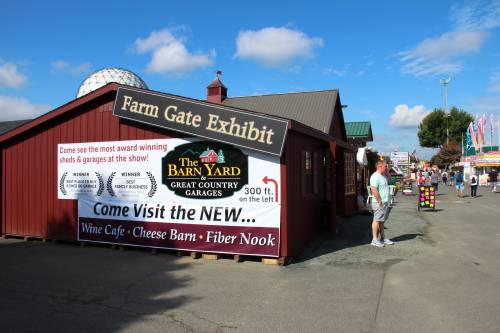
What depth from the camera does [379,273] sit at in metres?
6.90

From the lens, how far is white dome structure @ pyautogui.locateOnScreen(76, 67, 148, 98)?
2666 cm

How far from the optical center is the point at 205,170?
27.2 feet

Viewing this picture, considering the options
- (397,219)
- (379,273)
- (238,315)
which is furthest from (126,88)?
(397,219)

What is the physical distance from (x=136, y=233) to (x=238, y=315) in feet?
14.9

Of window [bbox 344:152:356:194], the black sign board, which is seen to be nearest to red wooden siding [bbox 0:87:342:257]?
the black sign board

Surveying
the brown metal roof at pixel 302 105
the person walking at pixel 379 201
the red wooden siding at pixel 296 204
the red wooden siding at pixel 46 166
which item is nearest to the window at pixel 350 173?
the brown metal roof at pixel 302 105

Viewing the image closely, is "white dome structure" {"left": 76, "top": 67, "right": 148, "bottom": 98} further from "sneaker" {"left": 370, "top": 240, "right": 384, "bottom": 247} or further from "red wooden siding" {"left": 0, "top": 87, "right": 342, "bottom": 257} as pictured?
"sneaker" {"left": 370, "top": 240, "right": 384, "bottom": 247}

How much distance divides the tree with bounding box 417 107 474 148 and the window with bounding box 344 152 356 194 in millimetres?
63494

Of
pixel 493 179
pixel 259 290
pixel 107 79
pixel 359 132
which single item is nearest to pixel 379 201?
pixel 259 290

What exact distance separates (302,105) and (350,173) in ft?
15.9

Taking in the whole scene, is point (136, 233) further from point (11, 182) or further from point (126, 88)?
point (11, 182)

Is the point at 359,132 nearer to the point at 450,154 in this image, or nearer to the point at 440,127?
the point at 450,154

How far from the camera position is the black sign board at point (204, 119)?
7.39 m

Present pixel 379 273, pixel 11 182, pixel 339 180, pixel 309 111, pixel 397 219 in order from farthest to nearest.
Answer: pixel 309 111, pixel 339 180, pixel 397 219, pixel 11 182, pixel 379 273
